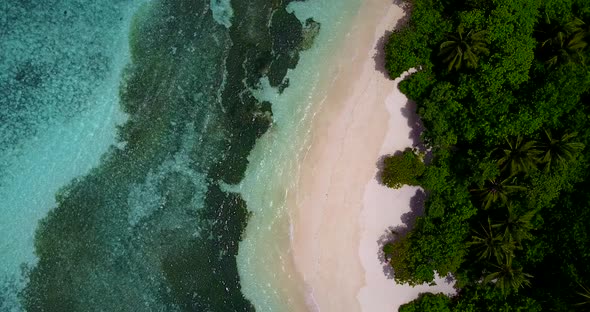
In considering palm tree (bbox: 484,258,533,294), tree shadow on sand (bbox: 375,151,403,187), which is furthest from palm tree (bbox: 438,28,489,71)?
palm tree (bbox: 484,258,533,294)

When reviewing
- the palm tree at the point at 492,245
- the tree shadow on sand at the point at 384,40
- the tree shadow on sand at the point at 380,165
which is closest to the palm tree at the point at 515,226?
the palm tree at the point at 492,245

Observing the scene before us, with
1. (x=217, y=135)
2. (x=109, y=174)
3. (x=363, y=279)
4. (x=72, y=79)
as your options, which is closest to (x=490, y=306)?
(x=363, y=279)

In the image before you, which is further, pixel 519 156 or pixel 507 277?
pixel 507 277

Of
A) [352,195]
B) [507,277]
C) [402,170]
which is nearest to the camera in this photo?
[507,277]

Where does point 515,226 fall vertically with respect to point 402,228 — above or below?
below

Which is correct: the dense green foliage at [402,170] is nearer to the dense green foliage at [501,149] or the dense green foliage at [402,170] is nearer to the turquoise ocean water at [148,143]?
the dense green foliage at [501,149]

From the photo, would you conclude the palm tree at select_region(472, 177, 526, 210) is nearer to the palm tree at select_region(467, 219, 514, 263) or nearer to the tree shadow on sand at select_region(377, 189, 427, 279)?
the palm tree at select_region(467, 219, 514, 263)

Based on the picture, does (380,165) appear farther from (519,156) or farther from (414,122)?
(519,156)

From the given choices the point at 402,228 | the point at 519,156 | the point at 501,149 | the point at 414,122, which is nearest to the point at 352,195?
the point at 402,228
